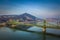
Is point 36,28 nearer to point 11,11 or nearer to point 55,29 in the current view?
point 55,29

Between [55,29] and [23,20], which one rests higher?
[23,20]

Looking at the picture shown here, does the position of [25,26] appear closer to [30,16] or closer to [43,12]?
[30,16]

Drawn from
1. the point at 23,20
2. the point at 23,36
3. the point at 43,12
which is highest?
the point at 43,12

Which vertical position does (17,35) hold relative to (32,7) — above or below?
below

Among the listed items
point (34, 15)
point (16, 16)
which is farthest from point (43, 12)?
point (16, 16)

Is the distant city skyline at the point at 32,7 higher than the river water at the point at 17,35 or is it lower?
higher

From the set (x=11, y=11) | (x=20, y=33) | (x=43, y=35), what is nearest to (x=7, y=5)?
(x=11, y=11)

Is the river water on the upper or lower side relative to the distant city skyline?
lower
